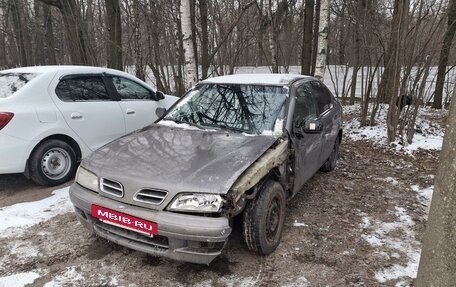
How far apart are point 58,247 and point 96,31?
11689 millimetres

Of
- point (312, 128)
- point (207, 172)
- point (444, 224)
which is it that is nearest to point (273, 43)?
point (312, 128)

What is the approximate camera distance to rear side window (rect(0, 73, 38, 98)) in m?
4.69

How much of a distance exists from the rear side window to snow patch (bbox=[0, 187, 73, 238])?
1.45m

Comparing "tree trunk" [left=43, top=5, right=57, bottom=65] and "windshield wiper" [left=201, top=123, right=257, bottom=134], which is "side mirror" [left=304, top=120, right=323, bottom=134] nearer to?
"windshield wiper" [left=201, top=123, right=257, bottom=134]

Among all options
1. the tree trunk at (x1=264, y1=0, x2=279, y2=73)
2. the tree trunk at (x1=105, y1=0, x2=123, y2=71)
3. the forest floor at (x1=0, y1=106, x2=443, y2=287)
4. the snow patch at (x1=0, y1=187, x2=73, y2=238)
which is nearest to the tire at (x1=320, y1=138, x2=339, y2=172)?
the forest floor at (x1=0, y1=106, x2=443, y2=287)

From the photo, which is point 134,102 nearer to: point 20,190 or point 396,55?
point 20,190

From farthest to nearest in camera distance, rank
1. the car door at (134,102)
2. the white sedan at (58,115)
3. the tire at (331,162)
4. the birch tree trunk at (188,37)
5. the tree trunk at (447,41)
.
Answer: the birch tree trunk at (188,37), the tree trunk at (447,41), the car door at (134,102), the tire at (331,162), the white sedan at (58,115)

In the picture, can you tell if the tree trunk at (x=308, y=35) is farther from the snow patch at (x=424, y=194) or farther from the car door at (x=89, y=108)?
the car door at (x=89, y=108)

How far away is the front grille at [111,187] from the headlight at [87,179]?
0.10 m

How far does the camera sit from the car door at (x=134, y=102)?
576 cm

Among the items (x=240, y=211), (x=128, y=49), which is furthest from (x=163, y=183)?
(x=128, y=49)

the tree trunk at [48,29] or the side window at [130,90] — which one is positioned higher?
the tree trunk at [48,29]

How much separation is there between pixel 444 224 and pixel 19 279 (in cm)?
314

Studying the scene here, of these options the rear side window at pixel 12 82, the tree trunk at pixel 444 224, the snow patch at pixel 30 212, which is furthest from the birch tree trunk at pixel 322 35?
the tree trunk at pixel 444 224
